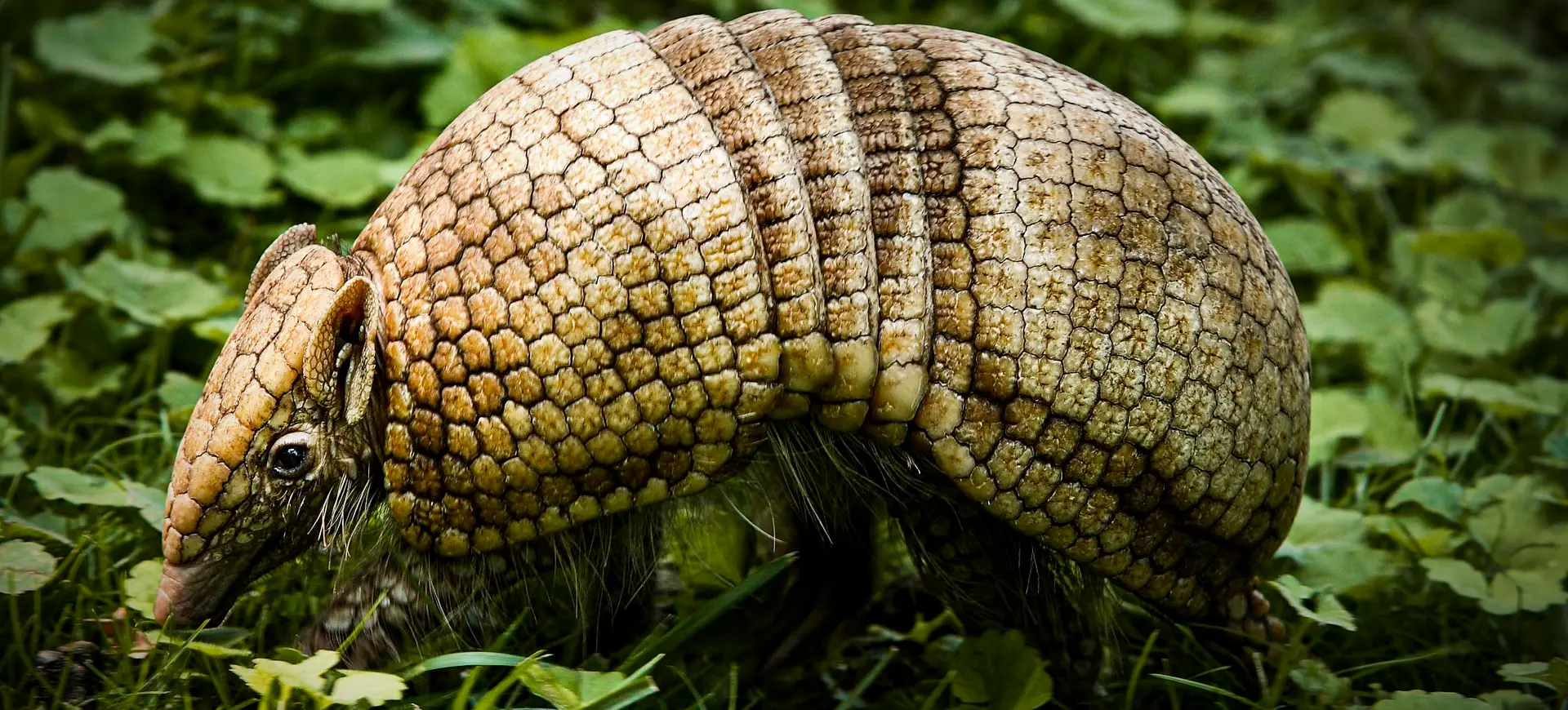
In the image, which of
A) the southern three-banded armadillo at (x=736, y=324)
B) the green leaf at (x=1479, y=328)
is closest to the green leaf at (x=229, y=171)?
the southern three-banded armadillo at (x=736, y=324)

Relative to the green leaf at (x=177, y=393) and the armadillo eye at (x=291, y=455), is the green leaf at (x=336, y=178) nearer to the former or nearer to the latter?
the green leaf at (x=177, y=393)

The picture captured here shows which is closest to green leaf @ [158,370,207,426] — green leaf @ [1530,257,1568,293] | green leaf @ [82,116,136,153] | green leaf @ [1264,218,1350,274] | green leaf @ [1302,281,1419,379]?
green leaf @ [82,116,136,153]

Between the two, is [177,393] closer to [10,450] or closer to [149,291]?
[10,450]

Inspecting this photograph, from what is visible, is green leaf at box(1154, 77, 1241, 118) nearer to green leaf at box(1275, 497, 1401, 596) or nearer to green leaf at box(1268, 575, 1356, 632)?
green leaf at box(1275, 497, 1401, 596)

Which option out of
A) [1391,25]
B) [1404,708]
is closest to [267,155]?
[1404,708]

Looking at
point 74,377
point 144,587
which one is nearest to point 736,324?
point 144,587

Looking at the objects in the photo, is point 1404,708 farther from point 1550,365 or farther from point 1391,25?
point 1391,25

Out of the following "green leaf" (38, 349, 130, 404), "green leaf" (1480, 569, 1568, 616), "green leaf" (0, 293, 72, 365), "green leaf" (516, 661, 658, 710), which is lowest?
"green leaf" (1480, 569, 1568, 616)
